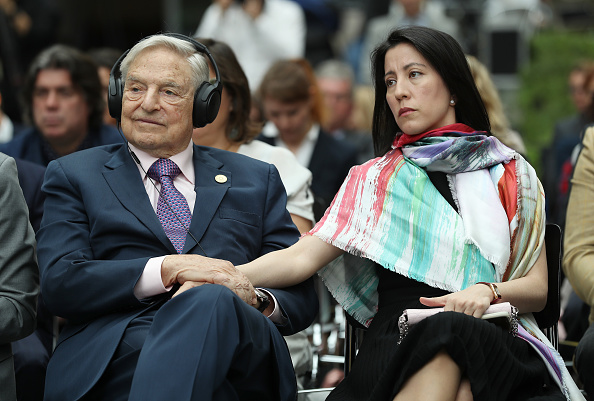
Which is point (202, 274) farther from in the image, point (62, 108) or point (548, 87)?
point (548, 87)

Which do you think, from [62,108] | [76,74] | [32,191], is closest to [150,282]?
[32,191]

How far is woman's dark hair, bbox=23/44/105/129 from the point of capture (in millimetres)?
5516

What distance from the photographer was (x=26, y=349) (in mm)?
3725

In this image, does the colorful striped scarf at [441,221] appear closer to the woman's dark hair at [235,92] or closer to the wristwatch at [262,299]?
the wristwatch at [262,299]

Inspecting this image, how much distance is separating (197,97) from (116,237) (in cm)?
65

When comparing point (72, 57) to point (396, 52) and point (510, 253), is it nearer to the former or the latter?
point (396, 52)

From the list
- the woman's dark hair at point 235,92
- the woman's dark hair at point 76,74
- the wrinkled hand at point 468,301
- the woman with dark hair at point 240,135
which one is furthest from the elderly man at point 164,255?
the woman's dark hair at point 76,74

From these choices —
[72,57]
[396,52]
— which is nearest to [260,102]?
[72,57]

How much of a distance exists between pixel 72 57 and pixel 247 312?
10.2 ft

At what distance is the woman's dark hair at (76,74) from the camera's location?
5516mm

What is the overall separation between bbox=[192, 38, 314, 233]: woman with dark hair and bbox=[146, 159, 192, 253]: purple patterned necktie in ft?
3.06

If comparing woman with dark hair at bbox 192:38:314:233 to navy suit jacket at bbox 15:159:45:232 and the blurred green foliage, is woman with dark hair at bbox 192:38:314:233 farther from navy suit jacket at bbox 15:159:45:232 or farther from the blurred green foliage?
the blurred green foliage

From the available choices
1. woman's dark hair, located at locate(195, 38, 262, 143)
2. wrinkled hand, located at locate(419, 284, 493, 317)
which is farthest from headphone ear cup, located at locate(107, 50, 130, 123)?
wrinkled hand, located at locate(419, 284, 493, 317)

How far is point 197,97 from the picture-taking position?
3553mm
